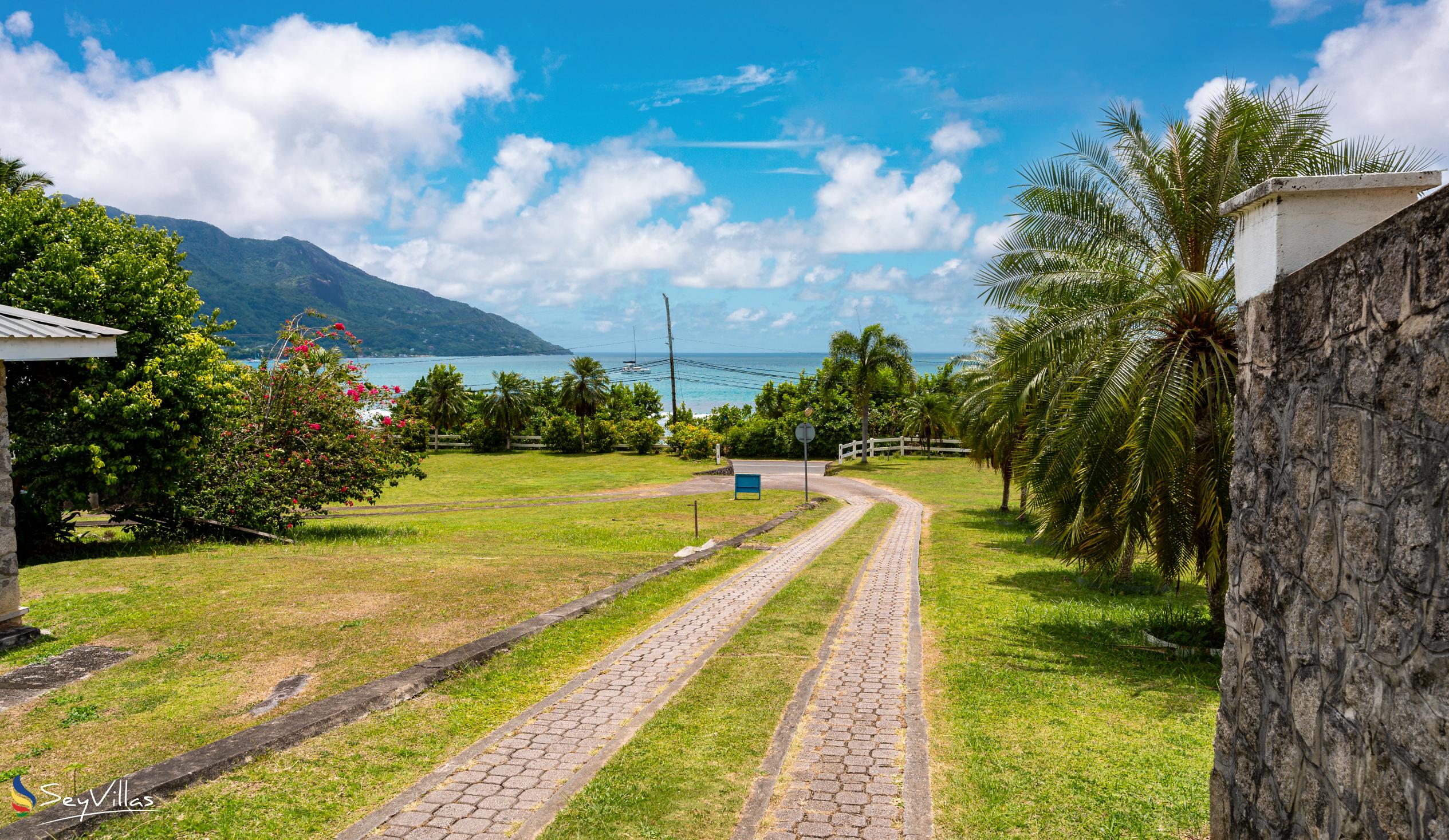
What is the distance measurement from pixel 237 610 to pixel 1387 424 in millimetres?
8653

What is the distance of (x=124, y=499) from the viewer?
12.2 metres

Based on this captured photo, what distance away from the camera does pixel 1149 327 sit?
8.56m

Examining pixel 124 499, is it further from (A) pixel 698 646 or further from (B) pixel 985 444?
(B) pixel 985 444

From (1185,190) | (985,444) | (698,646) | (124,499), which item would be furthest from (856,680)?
(985,444)

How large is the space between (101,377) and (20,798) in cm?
901

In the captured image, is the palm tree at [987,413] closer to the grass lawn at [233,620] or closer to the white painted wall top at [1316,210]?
the grass lawn at [233,620]

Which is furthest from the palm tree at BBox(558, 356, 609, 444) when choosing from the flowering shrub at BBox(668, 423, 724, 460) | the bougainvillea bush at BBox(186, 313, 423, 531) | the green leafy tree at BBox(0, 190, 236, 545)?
the green leafy tree at BBox(0, 190, 236, 545)

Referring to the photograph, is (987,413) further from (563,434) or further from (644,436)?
(563,434)

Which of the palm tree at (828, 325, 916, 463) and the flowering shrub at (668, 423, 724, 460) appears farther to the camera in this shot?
the flowering shrub at (668, 423, 724, 460)

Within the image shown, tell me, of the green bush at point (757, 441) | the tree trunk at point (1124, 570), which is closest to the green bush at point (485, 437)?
the green bush at point (757, 441)

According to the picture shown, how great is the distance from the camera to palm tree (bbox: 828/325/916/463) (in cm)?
3772

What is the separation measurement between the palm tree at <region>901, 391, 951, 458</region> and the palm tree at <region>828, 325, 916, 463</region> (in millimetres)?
2923

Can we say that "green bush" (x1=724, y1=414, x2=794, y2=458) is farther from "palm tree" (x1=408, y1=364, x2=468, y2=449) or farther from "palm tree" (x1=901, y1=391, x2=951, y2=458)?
"palm tree" (x1=408, y1=364, x2=468, y2=449)

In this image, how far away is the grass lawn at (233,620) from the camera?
16.3ft
